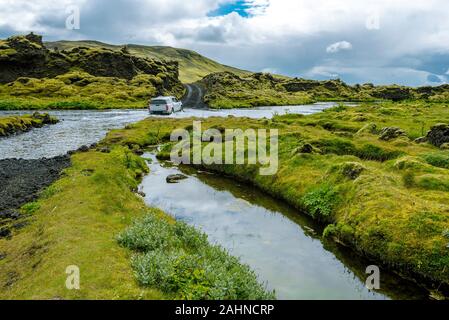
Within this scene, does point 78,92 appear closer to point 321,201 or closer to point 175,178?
point 175,178

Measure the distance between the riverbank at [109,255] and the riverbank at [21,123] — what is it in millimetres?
41332

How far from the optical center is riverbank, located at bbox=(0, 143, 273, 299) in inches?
542

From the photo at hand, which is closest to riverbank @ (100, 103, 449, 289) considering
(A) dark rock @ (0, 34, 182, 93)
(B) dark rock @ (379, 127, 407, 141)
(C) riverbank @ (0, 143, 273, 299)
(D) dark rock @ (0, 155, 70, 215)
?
(B) dark rock @ (379, 127, 407, 141)

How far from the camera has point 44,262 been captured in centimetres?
1620

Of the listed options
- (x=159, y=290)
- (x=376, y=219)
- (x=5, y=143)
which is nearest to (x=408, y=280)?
(x=376, y=219)

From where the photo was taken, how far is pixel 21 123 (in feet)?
223

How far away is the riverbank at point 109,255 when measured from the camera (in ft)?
45.2

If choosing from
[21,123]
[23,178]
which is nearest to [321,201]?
[23,178]

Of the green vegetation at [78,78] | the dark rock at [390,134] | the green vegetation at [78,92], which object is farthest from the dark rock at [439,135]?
the green vegetation at [78,78]

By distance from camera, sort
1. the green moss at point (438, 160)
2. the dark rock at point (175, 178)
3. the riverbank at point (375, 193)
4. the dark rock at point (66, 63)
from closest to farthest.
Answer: the riverbank at point (375, 193)
the green moss at point (438, 160)
the dark rock at point (175, 178)
the dark rock at point (66, 63)

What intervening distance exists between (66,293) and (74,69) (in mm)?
176822

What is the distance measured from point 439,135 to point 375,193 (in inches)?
969

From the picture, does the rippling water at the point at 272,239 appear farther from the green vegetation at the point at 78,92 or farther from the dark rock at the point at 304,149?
the green vegetation at the point at 78,92
